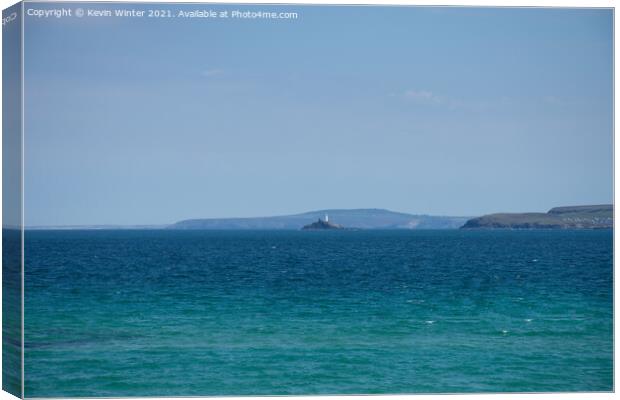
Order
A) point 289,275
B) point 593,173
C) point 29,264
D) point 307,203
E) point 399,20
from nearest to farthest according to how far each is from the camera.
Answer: point 399,20, point 593,173, point 307,203, point 289,275, point 29,264

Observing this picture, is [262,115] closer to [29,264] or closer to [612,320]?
[612,320]

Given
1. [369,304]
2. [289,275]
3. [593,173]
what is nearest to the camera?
[593,173]

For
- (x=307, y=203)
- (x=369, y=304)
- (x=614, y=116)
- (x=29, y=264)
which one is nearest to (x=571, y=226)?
(x=369, y=304)

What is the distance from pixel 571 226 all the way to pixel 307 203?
24.2 feet

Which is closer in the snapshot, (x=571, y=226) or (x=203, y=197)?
(x=203, y=197)

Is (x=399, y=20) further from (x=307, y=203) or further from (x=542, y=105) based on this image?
(x=307, y=203)

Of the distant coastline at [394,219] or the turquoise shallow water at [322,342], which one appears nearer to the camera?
the turquoise shallow water at [322,342]

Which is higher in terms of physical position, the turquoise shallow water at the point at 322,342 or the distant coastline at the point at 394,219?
the distant coastline at the point at 394,219

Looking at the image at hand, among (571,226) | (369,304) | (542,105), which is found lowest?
(369,304)

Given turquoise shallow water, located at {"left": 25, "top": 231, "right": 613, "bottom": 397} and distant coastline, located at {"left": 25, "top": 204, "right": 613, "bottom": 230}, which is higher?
distant coastline, located at {"left": 25, "top": 204, "right": 613, "bottom": 230}

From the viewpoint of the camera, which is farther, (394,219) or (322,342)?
(394,219)

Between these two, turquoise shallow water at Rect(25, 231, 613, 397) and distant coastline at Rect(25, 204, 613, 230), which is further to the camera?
distant coastline at Rect(25, 204, 613, 230)

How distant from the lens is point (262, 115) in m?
18.3

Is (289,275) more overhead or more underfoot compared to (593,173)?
more underfoot
